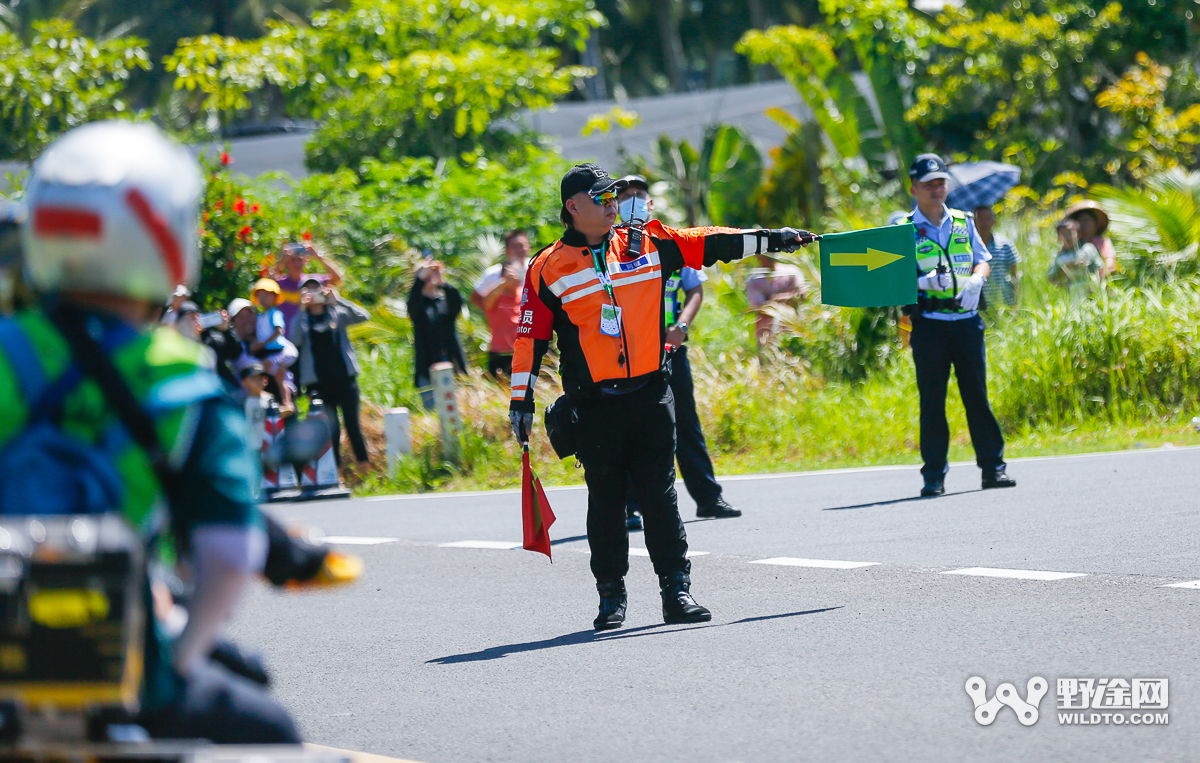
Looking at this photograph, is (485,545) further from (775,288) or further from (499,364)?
(775,288)

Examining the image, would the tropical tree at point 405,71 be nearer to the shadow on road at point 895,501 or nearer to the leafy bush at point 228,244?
the leafy bush at point 228,244

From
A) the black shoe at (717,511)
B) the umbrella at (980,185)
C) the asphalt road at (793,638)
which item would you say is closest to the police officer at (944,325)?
the asphalt road at (793,638)

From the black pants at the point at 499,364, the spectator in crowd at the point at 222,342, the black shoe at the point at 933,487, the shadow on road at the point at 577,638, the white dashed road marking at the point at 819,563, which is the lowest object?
the shadow on road at the point at 577,638

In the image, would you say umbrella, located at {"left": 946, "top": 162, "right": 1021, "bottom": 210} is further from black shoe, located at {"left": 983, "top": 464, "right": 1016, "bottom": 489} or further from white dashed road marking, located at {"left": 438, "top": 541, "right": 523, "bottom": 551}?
white dashed road marking, located at {"left": 438, "top": 541, "right": 523, "bottom": 551}

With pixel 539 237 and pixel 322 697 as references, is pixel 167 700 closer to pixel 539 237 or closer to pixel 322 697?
pixel 322 697

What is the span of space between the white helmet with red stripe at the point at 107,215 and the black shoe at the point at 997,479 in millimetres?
8473

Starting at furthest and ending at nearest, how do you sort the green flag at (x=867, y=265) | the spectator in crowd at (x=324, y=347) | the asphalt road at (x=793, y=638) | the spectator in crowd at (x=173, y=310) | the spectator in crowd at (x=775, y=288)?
the spectator in crowd at (x=775, y=288) < the spectator in crowd at (x=324, y=347) < the spectator in crowd at (x=173, y=310) < the green flag at (x=867, y=265) < the asphalt road at (x=793, y=638)

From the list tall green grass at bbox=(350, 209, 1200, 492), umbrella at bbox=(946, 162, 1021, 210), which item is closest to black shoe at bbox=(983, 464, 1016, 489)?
tall green grass at bbox=(350, 209, 1200, 492)

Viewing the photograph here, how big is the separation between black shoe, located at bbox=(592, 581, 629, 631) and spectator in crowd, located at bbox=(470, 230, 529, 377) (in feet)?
25.3

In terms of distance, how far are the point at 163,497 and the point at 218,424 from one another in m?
0.15

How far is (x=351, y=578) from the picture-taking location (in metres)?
2.65

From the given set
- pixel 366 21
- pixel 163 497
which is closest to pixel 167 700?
pixel 163 497

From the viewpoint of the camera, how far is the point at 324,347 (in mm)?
13930

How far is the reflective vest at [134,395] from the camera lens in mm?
2285
